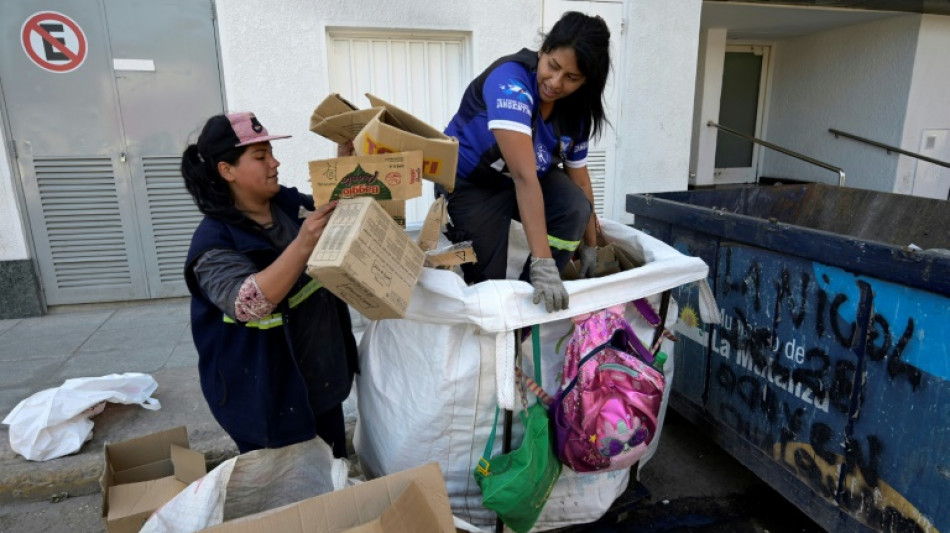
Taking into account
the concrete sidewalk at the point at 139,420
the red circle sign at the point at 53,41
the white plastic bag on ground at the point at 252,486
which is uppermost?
the red circle sign at the point at 53,41

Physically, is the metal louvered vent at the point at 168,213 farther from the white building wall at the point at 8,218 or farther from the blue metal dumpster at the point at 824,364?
the blue metal dumpster at the point at 824,364

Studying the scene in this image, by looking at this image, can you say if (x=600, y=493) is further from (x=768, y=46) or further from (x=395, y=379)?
(x=768, y=46)

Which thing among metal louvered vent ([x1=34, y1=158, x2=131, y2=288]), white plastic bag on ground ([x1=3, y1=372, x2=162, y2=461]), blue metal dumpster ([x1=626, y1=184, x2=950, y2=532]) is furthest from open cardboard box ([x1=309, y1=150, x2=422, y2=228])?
metal louvered vent ([x1=34, y1=158, x2=131, y2=288])

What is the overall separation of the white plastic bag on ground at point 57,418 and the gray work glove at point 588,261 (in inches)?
99.4

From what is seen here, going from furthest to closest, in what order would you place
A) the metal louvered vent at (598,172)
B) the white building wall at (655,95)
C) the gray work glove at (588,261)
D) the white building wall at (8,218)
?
the metal louvered vent at (598,172) < the white building wall at (655,95) < the white building wall at (8,218) < the gray work glove at (588,261)

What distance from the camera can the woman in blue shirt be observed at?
1916mm

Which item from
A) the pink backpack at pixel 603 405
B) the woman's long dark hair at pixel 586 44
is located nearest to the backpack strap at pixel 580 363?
the pink backpack at pixel 603 405

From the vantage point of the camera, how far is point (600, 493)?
2.05 metres

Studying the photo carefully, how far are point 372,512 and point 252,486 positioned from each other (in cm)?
55

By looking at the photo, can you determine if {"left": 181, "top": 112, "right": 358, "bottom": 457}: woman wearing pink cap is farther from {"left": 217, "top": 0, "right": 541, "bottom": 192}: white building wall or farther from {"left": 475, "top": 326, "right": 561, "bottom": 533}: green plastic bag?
{"left": 217, "top": 0, "right": 541, "bottom": 192}: white building wall

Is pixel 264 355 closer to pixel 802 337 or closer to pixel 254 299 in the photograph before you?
pixel 254 299

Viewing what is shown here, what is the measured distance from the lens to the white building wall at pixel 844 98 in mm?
7055

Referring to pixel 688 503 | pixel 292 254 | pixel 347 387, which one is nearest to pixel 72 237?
pixel 347 387

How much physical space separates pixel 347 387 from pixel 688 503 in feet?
5.53
